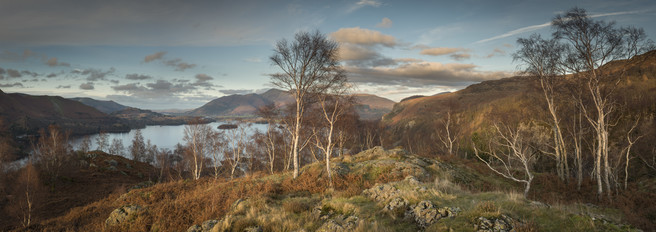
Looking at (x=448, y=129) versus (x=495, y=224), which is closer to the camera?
(x=495, y=224)

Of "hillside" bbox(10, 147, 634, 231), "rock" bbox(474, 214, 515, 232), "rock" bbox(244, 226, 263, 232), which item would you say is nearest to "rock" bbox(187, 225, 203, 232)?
"hillside" bbox(10, 147, 634, 231)

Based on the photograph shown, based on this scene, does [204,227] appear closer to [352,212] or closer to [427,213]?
[352,212]

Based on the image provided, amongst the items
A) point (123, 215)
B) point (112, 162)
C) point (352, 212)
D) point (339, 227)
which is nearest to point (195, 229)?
point (123, 215)

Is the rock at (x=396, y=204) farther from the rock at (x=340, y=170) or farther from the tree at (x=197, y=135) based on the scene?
the tree at (x=197, y=135)

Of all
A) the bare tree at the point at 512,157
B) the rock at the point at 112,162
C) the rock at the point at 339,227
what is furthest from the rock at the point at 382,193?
the rock at the point at 112,162

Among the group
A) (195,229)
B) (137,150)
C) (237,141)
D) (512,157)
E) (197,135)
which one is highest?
(197,135)

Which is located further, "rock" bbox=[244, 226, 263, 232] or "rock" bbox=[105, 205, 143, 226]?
"rock" bbox=[105, 205, 143, 226]

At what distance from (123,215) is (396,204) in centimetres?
1121

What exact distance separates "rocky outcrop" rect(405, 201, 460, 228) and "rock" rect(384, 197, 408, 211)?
1.76 ft

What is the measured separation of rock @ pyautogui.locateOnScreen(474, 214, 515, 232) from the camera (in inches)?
224

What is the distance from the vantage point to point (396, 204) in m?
8.72

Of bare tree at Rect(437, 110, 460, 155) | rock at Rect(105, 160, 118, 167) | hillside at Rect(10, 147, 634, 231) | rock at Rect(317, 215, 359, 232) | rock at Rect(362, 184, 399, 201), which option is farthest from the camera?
rock at Rect(105, 160, 118, 167)

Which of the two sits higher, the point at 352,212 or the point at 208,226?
the point at 208,226

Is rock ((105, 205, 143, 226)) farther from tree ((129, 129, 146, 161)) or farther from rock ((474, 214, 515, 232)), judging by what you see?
tree ((129, 129, 146, 161))
